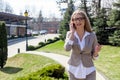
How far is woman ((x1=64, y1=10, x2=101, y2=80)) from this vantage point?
4793 millimetres

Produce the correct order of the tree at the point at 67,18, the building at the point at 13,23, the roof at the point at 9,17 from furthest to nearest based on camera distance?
the roof at the point at 9,17
the building at the point at 13,23
the tree at the point at 67,18

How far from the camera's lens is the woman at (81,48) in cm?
479

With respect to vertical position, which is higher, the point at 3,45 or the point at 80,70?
the point at 80,70

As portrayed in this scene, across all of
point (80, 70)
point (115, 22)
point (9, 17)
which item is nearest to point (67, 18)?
point (115, 22)

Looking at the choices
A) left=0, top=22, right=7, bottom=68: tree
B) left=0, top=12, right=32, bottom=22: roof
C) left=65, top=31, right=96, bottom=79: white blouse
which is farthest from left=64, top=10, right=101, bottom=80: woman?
left=0, top=12, right=32, bottom=22: roof

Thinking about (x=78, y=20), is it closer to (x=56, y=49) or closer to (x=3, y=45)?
(x=3, y=45)

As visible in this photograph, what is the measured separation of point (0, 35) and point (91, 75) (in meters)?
14.3

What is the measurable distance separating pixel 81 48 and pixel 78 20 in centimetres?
47

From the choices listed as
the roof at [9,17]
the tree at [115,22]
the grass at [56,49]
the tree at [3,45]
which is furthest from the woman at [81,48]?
the roof at [9,17]

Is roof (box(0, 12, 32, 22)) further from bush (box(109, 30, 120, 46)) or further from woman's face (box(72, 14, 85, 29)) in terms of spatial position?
woman's face (box(72, 14, 85, 29))

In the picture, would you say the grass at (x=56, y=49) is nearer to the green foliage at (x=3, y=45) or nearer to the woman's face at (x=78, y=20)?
the green foliage at (x=3, y=45)

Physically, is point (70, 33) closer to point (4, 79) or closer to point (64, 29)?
point (4, 79)

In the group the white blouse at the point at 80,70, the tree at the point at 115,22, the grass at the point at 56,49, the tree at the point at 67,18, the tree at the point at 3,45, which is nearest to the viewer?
the white blouse at the point at 80,70

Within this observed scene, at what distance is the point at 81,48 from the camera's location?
4.80 meters
